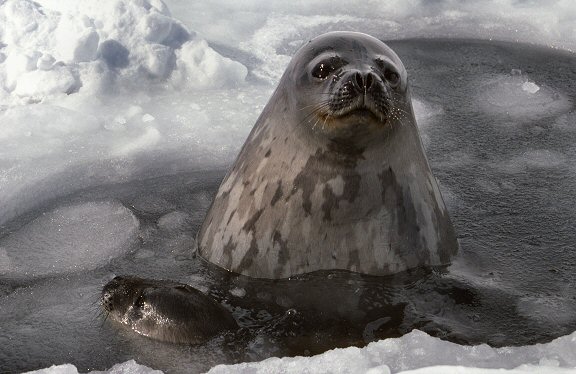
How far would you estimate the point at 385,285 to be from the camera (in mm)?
3225

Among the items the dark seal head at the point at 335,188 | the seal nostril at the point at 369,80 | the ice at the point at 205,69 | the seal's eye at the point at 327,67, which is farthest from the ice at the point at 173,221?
the ice at the point at 205,69

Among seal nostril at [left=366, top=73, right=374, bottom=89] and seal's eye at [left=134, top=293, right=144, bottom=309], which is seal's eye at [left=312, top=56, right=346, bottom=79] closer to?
seal nostril at [left=366, top=73, right=374, bottom=89]

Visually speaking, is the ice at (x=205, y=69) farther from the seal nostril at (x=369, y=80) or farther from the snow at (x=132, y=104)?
the seal nostril at (x=369, y=80)

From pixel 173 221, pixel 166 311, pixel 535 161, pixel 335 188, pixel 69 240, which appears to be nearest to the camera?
pixel 166 311

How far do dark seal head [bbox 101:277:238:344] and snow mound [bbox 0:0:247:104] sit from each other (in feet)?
6.69

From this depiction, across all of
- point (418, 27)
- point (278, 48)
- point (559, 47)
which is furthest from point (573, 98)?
point (278, 48)

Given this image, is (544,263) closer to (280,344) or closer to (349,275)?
(349,275)

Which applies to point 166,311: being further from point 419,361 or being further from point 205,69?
point 205,69

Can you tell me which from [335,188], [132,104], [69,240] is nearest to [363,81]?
[335,188]

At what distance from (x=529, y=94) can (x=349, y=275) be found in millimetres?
2319

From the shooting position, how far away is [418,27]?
614 centimetres

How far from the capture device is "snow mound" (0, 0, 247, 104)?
4887 mm

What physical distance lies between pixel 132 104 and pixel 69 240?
1313 mm

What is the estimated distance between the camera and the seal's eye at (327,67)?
3.19m
